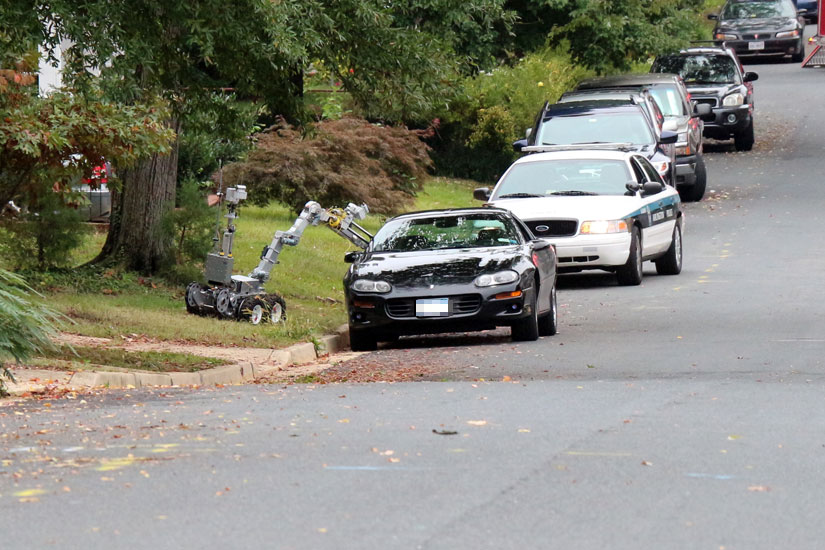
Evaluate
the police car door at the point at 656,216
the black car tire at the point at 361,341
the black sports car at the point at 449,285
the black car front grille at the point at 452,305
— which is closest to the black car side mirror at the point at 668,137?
the police car door at the point at 656,216

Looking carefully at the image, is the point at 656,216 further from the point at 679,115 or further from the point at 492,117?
the point at 492,117

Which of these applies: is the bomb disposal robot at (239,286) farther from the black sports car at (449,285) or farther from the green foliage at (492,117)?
the green foliage at (492,117)

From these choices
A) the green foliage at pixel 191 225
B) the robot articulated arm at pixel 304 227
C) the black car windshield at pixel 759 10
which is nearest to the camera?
the robot articulated arm at pixel 304 227

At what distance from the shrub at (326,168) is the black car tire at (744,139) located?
12.0 metres

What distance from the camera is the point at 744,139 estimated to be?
34125 mm

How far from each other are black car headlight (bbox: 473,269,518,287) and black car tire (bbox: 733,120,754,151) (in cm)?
2075

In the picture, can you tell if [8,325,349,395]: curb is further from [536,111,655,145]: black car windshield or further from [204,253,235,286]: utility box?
[536,111,655,145]: black car windshield

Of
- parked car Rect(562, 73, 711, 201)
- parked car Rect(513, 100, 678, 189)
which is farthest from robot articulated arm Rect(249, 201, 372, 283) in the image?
parked car Rect(562, 73, 711, 201)

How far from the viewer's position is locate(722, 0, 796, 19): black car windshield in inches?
1778

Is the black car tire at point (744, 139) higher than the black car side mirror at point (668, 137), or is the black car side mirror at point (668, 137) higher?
the black car side mirror at point (668, 137)

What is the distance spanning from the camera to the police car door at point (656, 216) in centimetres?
1892

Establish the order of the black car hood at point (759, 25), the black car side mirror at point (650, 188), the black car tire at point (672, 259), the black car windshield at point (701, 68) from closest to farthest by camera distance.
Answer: the black car side mirror at point (650, 188) → the black car tire at point (672, 259) → the black car windshield at point (701, 68) → the black car hood at point (759, 25)

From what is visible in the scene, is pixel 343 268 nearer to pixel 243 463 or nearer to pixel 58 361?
pixel 58 361

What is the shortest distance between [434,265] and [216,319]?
2996 mm
